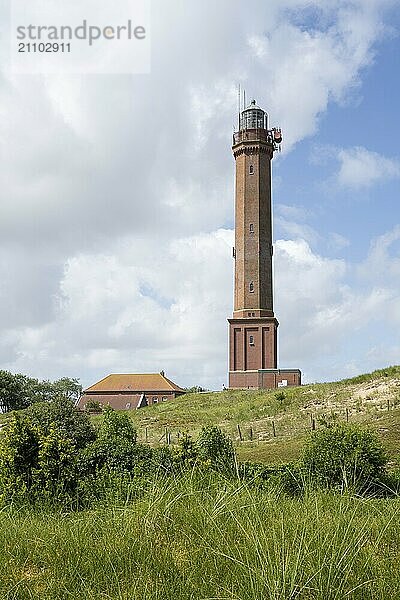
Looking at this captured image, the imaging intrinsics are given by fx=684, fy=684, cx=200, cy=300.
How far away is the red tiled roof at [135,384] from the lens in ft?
229

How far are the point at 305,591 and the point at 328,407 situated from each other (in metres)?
26.2

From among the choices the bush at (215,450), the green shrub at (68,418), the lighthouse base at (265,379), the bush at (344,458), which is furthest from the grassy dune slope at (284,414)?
the lighthouse base at (265,379)

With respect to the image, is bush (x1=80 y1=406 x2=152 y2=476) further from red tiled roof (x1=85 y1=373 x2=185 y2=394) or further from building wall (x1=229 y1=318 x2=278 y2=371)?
red tiled roof (x1=85 y1=373 x2=185 y2=394)

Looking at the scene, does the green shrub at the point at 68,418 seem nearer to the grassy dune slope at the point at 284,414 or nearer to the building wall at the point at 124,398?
the grassy dune slope at the point at 284,414

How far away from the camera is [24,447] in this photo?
30.5ft

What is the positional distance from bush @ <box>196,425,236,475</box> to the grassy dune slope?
5236mm

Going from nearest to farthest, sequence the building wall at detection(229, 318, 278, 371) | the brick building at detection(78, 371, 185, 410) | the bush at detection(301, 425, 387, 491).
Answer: the bush at detection(301, 425, 387, 491) < the building wall at detection(229, 318, 278, 371) < the brick building at detection(78, 371, 185, 410)

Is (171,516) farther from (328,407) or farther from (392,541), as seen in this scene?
(328,407)

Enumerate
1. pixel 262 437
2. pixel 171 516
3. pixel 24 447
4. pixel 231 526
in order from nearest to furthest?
pixel 231 526 < pixel 171 516 < pixel 24 447 < pixel 262 437

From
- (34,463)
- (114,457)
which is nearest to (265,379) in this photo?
(114,457)

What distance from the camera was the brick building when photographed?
68375 mm

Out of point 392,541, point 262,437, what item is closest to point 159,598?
point 392,541

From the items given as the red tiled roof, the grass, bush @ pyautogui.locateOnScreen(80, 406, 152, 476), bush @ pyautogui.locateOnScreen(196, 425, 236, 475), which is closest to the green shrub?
bush @ pyautogui.locateOnScreen(80, 406, 152, 476)

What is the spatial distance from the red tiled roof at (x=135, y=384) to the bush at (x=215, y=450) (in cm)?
5958
